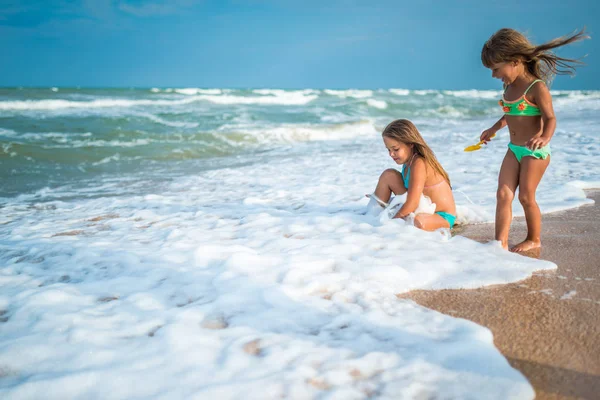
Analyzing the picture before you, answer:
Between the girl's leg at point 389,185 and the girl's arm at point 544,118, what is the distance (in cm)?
111

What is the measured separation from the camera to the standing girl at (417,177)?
3.37 metres

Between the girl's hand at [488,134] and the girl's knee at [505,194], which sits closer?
the girl's knee at [505,194]

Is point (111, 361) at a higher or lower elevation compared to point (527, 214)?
lower

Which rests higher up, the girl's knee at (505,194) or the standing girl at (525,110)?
the standing girl at (525,110)

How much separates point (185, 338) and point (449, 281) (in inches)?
56.1

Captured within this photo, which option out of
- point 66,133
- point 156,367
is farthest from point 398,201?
point 66,133

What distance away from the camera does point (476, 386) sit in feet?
5.00

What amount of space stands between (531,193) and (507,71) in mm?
→ 802

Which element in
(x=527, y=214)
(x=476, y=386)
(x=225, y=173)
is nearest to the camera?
(x=476, y=386)

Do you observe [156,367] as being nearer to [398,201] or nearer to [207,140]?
[398,201]

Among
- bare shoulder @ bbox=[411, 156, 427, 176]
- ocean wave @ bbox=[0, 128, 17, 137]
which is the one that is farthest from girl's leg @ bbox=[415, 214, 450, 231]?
ocean wave @ bbox=[0, 128, 17, 137]

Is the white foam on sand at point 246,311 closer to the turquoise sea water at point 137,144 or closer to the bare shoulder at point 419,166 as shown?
the bare shoulder at point 419,166

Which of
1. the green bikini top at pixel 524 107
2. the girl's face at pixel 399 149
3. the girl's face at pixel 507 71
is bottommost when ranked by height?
the girl's face at pixel 399 149

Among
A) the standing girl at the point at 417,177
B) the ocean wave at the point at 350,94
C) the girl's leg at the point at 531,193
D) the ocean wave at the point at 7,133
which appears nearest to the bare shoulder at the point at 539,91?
the girl's leg at the point at 531,193
